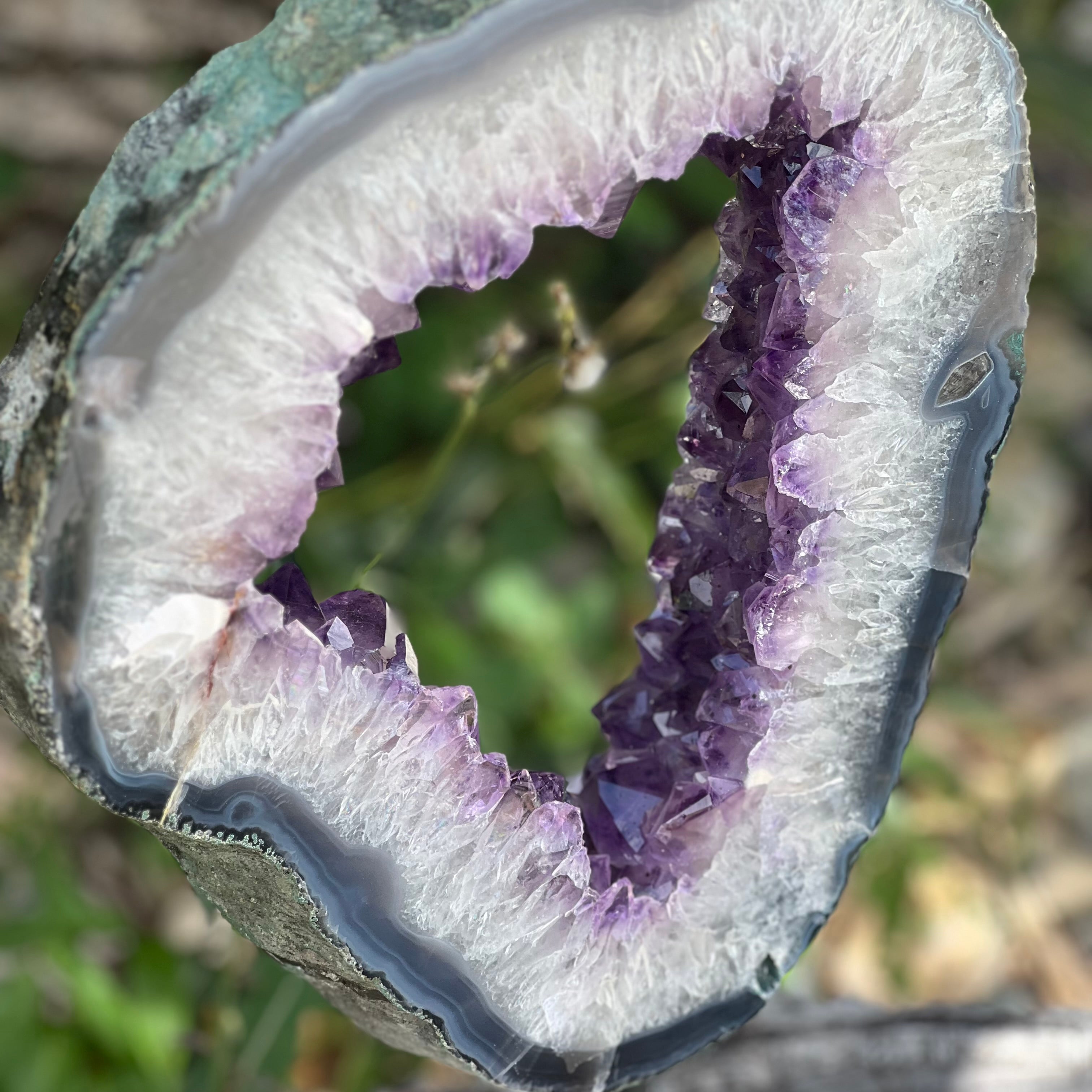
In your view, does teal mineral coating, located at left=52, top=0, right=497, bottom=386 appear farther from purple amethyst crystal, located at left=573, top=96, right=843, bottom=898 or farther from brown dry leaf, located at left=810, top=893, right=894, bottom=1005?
brown dry leaf, located at left=810, top=893, right=894, bottom=1005

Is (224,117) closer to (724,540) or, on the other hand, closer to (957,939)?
(724,540)

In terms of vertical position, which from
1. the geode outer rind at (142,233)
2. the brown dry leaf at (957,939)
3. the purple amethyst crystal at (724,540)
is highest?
the geode outer rind at (142,233)

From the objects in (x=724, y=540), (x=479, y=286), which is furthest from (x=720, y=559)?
(x=479, y=286)

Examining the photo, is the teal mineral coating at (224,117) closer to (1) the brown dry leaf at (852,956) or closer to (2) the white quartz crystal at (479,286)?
(2) the white quartz crystal at (479,286)

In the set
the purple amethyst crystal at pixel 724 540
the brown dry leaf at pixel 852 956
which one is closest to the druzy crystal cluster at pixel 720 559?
the purple amethyst crystal at pixel 724 540

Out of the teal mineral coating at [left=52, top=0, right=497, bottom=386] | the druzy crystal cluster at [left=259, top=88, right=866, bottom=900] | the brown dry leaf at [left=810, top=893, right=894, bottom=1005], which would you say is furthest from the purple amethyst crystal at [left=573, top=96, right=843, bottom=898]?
the brown dry leaf at [left=810, top=893, right=894, bottom=1005]

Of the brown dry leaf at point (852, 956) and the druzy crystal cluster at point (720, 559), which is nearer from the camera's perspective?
the druzy crystal cluster at point (720, 559)

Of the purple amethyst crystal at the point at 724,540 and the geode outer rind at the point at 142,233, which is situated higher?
the geode outer rind at the point at 142,233

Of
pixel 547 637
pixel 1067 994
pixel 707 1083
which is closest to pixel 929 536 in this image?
pixel 707 1083

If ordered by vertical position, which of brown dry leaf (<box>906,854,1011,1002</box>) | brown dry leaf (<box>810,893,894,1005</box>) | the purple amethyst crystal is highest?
the purple amethyst crystal
